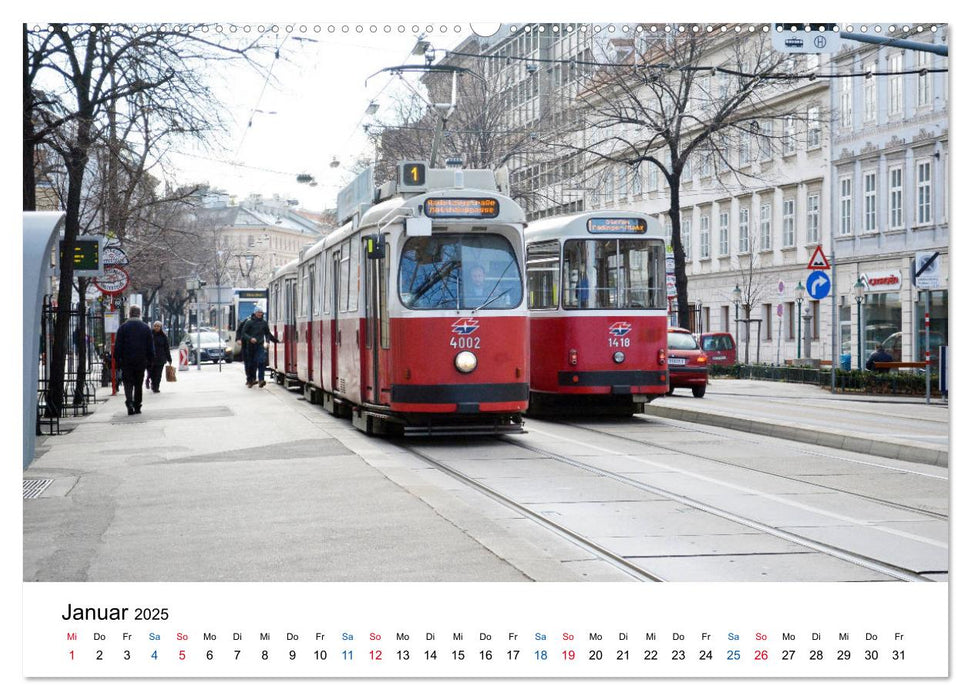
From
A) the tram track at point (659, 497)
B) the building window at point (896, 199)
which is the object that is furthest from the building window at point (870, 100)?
the tram track at point (659, 497)

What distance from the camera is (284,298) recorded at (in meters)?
30.4

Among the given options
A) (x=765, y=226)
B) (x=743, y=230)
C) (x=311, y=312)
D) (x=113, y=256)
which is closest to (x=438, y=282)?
(x=311, y=312)

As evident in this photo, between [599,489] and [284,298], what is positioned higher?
[284,298]

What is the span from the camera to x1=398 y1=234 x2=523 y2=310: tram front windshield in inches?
600

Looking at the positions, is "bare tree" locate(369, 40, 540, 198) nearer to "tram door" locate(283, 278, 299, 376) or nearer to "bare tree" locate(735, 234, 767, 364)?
"tram door" locate(283, 278, 299, 376)

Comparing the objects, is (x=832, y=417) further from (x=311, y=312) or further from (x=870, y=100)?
(x=870, y=100)

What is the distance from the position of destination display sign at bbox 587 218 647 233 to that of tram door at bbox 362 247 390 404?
4.25 metres

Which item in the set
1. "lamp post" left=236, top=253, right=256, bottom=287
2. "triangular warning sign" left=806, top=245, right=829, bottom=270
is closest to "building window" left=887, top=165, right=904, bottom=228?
"triangular warning sign" left=806, top=245, right=829, bottom=270

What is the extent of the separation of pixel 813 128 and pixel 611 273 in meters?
13.9

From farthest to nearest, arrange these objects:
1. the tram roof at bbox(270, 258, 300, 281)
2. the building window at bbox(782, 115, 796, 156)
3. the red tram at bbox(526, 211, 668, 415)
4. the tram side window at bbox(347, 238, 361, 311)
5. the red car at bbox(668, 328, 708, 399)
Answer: the building window at bbox(782, 115, 796, 156), the red car at bbox(668, 328, 708, 399), the tram roof at bbox(270, 258, 300, 281), the red tram at bbox(526, 211, 668, 415), the tram side window at bbox(347, 238, 361, 311)

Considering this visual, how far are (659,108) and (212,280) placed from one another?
64.6 metres

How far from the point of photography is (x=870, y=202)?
35.5 metres
